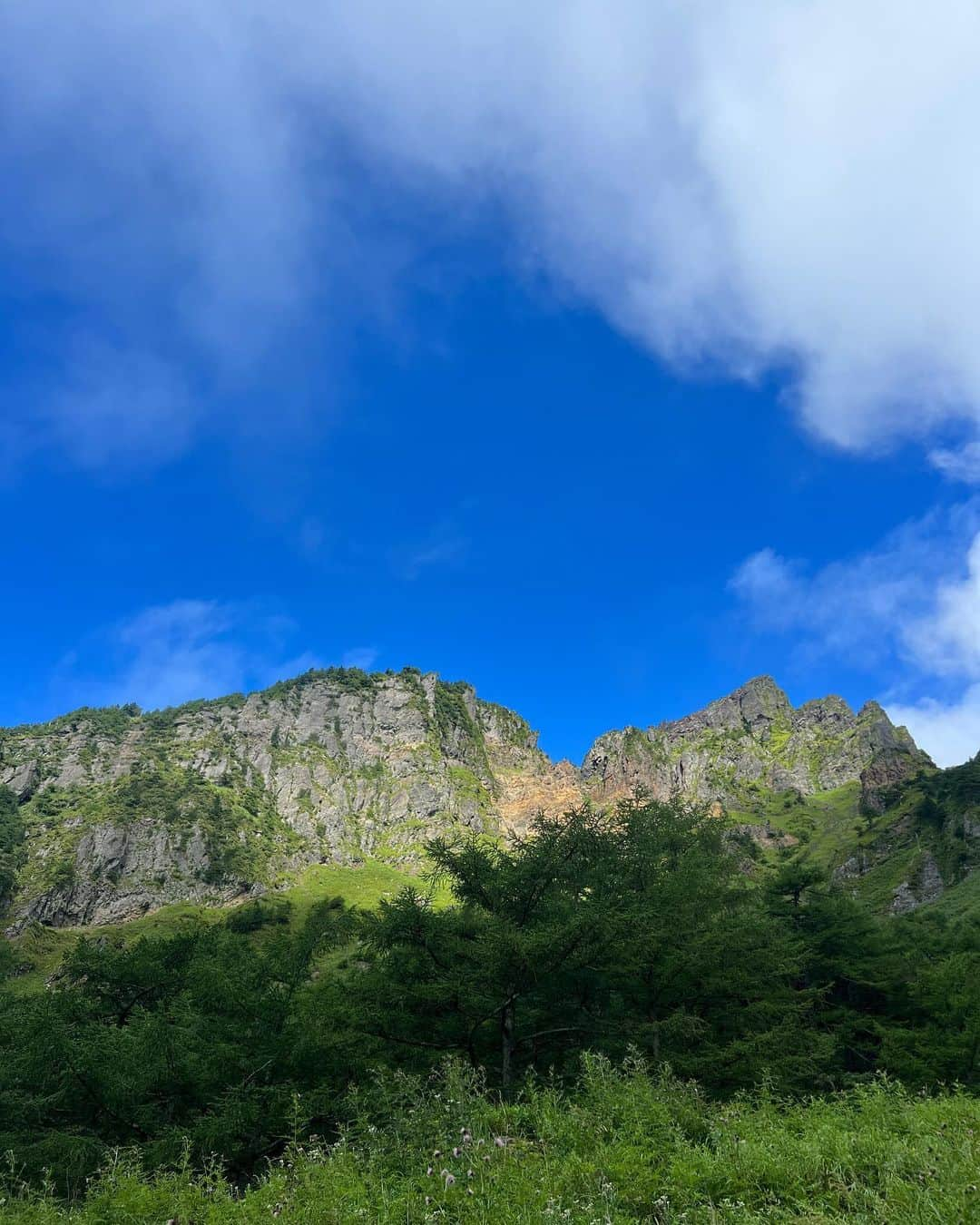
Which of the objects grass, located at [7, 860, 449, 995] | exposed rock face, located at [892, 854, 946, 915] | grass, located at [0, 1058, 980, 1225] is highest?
grass, located at [7, 860, 449, 995]

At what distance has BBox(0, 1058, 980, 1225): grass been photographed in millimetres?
6922

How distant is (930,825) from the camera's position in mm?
100312

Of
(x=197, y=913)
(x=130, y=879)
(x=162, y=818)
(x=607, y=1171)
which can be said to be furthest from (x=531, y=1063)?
(x=162, y=818)

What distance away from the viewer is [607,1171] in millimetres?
7969

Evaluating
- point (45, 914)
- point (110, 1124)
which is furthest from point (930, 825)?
point (45, 914)

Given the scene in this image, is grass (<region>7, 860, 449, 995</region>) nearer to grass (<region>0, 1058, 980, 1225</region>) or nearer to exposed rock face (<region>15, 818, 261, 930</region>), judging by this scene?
exposed rock face (<region>15, 818, 261, 930</region>)

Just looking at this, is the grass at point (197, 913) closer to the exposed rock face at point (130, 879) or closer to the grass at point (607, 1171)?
the exposed rock face at point (130, 879)

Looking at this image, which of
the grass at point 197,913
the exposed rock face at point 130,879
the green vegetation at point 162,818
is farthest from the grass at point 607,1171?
the green vegetation at point 162,818

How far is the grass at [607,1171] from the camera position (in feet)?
22.7

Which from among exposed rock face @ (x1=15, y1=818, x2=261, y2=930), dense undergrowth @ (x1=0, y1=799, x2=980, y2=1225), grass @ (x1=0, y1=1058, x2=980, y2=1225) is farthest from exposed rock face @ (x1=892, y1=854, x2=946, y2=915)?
exposed rock face @ (x1=15, y1=818, x2=261, y2=930)

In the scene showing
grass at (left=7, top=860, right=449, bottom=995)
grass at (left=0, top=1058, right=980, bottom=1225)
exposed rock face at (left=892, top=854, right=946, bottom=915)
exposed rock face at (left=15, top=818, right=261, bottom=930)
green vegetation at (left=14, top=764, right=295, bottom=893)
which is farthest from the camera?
green vegetation at (left=14, top=764, right=295, bottom=893)

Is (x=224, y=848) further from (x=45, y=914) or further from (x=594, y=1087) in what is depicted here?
(x=594, y=1087)

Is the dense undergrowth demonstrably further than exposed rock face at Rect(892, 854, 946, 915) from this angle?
No

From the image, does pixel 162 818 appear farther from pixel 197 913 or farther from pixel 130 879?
pixel 197 913
